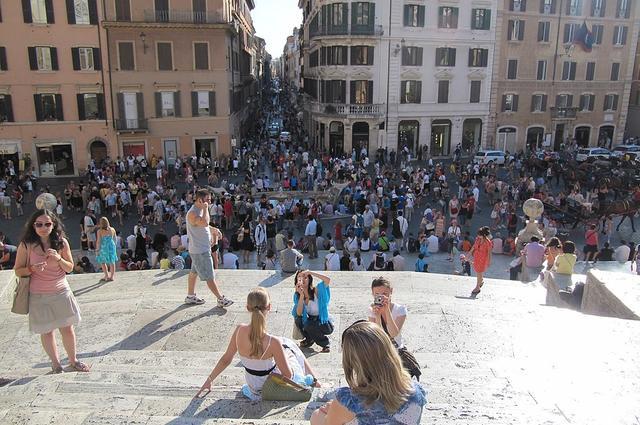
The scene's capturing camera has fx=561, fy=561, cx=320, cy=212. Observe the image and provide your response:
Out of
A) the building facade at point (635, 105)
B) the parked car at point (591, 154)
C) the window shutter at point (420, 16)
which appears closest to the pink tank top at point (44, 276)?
the window shutter at point (420, 16)

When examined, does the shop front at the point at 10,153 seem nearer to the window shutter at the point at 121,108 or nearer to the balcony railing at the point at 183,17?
the window shutter at the point at 121,108

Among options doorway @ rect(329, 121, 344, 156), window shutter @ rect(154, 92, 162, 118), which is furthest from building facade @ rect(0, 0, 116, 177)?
doorway @ rect(329, 121, 344, 156)

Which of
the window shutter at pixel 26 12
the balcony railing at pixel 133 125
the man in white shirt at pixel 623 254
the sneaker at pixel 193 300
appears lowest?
the man in white shirt at pixel 623 254

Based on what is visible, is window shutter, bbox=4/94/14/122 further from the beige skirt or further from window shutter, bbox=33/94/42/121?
the beige skirt

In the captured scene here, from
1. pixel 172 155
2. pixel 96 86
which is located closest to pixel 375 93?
pixel 172 155

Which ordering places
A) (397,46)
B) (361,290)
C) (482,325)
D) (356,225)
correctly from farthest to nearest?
(397,46), (356,225), (361,290), (482,325)

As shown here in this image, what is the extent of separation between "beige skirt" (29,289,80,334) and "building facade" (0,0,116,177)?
27.9 metres

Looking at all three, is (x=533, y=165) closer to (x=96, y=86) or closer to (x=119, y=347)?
(x=96, y=86)

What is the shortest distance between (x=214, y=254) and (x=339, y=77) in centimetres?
2634

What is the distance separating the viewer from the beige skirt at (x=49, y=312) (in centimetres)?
550

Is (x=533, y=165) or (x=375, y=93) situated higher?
(x=375, y=93)

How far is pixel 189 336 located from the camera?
7312mm

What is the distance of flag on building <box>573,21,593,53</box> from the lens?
37.3 meters

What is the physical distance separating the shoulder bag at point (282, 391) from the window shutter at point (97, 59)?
29620mm
